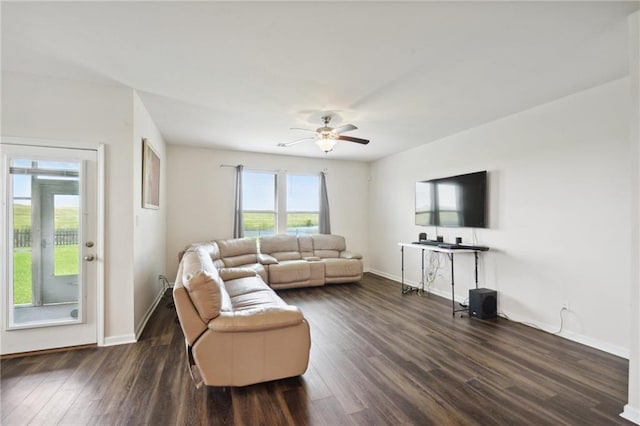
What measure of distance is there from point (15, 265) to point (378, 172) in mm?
5915

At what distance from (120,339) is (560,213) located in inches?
196

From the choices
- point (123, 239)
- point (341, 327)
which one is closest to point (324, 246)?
point (341, 327)

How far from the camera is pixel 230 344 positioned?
2055 mm

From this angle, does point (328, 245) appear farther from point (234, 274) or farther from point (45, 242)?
point (45, 242)

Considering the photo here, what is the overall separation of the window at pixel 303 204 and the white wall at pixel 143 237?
8.59 feet

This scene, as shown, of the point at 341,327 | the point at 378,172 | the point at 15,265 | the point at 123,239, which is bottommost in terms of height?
the point at 341,327

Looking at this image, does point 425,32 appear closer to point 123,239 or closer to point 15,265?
point 123,239

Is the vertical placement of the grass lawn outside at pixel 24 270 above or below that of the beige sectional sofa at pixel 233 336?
above

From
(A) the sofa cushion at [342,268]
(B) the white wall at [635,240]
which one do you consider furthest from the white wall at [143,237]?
(B) the white wall at [635,240]

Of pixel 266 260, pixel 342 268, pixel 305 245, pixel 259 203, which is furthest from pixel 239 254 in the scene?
pixel 342 268

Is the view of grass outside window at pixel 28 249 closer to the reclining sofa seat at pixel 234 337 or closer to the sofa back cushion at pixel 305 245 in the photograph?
the reclining sofa seat at pixel 234 337

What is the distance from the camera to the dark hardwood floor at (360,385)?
6.08 feet

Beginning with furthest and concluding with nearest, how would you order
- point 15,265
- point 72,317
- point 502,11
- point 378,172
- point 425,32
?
point 378,172 → point 72,317 → point 15,265 → point 425,32 → point 502,11

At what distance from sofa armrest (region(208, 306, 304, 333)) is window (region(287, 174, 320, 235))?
4082 millimetres
